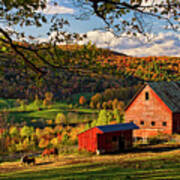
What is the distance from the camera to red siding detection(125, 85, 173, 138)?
39781 mm

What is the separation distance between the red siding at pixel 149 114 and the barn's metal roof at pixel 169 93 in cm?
54

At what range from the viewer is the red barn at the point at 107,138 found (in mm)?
30792

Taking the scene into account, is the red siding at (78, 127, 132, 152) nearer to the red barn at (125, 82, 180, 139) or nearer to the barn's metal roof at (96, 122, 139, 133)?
the barn's metal roof at (96, 122, 139, 133)

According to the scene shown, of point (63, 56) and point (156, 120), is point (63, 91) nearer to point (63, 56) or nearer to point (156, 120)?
point (156, 120)

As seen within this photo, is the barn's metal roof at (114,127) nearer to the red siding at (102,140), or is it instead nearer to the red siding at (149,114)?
the red siding at (102,140)

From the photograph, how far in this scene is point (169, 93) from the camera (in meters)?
41.5

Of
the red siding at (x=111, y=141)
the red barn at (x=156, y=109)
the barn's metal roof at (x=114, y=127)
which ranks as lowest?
the red siding at (x=111, y=141)

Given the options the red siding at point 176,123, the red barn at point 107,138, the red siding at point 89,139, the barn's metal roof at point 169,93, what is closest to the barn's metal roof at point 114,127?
the red barn at point 107,138

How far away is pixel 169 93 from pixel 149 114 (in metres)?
4.34

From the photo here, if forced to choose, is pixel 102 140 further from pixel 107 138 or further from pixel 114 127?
pixel 114 127

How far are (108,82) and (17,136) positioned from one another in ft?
413

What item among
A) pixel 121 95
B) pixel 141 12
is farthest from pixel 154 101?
pixel 121 95

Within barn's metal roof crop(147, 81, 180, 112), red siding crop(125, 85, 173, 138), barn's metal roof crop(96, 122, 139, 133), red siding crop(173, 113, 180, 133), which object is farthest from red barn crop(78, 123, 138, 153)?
barn's metal roof crop(147, 81, 180, 112)

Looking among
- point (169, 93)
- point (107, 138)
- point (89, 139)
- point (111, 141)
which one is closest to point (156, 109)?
point (169, 93)
